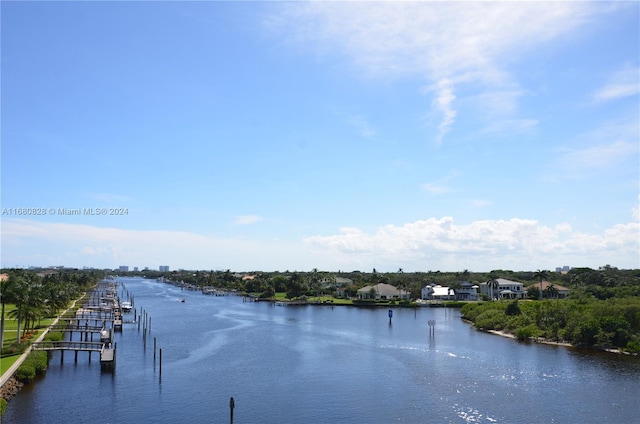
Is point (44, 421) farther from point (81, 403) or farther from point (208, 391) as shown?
point (208, 391)

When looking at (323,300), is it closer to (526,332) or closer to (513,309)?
(513,309)

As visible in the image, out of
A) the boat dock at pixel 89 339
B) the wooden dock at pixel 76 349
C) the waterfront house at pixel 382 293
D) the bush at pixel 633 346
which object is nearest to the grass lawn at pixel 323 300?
the waterfront house at pixel 382 293

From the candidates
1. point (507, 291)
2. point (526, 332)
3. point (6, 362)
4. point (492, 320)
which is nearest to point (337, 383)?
point (6, 362)

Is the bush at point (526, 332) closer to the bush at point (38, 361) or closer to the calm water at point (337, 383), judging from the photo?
the calm water at point (337, 383)

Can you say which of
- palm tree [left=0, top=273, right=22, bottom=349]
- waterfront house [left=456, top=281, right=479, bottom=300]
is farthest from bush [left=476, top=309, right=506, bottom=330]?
palm tree [left=0, top=273, right=22, bottom=349]

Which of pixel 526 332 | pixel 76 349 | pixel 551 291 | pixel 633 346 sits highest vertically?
pixel 551 291

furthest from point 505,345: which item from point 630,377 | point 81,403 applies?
point 81,403
